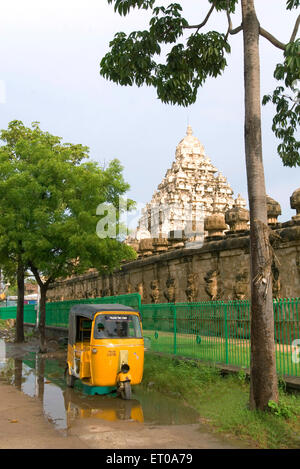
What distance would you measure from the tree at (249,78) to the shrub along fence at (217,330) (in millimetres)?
1062

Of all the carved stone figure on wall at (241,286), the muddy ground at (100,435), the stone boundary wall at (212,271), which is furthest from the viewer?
the carved stone figure on wall at (241,286)

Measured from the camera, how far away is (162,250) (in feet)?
66.2

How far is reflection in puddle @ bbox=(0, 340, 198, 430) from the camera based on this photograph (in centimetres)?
774

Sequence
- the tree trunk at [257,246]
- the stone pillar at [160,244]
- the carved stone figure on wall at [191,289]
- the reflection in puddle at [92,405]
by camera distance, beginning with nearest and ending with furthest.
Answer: the tree trunk at [257,246], the reflection in puddle at [92,405], the carved stone figure on wall at [191,289], the stone pillar at [160,244]

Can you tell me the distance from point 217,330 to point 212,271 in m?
4.74

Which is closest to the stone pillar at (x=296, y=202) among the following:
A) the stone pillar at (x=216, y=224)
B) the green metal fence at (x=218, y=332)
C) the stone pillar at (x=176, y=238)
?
the green metal fence at (x=218, y=332)

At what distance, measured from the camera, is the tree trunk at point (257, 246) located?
6.97 metres

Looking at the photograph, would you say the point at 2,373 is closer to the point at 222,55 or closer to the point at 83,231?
the point at 83,231

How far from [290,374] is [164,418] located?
2.46 meters

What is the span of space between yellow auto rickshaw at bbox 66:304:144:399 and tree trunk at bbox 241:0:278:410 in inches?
122

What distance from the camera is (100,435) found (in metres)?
6.65

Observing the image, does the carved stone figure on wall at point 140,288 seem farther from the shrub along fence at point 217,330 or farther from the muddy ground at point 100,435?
the muddy ground at point 100,435

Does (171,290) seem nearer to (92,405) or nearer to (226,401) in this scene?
(92,405)
